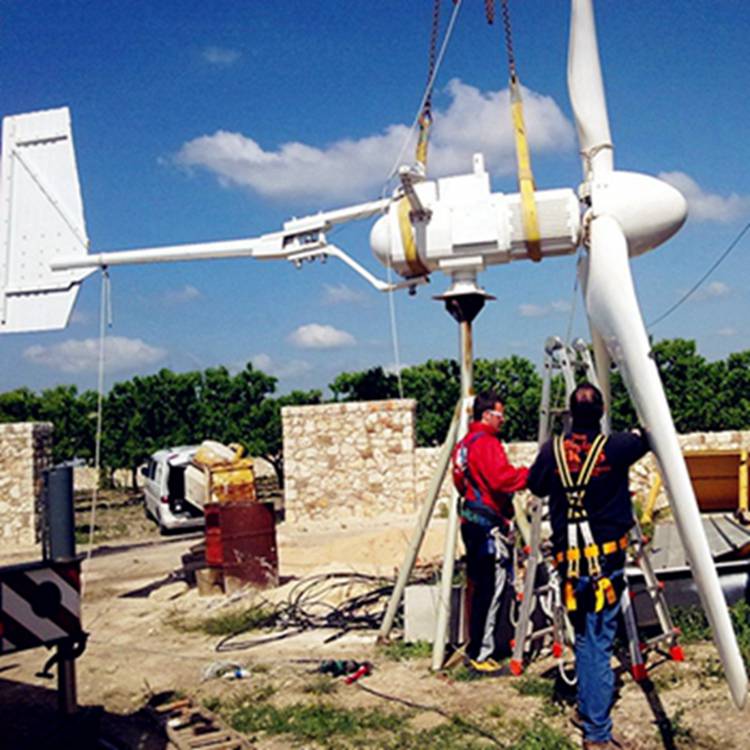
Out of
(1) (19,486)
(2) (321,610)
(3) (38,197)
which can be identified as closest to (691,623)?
(2) (321,610)

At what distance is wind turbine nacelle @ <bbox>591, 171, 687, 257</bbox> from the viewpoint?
17.6ft

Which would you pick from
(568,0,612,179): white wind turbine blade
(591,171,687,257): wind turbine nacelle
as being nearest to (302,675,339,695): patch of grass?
(591,171,687,257): wind turbine nacelle

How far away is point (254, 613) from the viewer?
777cm

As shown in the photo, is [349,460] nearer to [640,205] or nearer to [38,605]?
[640,205]

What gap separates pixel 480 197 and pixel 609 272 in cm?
120

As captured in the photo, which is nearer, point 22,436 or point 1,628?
point 1,628

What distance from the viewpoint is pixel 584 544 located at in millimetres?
4309

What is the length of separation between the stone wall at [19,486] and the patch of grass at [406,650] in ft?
36.7

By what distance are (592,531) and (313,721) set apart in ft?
6.03

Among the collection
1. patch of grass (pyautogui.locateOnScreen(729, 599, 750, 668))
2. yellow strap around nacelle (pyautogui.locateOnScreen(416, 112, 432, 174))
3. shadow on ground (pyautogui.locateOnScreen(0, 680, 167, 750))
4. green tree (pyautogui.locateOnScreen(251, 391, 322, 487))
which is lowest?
shadow on ground (pyautogui.locateOnScreen(0, 680, 167, 750))

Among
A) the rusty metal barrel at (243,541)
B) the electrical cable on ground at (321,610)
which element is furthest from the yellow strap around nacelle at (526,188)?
the rusty metal barrel at (243,541)

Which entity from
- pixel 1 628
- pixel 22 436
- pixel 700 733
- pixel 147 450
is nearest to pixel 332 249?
pixel 1 628

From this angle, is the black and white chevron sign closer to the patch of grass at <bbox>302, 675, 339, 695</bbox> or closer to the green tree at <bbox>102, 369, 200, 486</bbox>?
the patch of grass at <bbox>302, 675, 339, 695</bbox>

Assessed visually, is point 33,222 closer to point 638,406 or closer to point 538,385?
point 638,406
